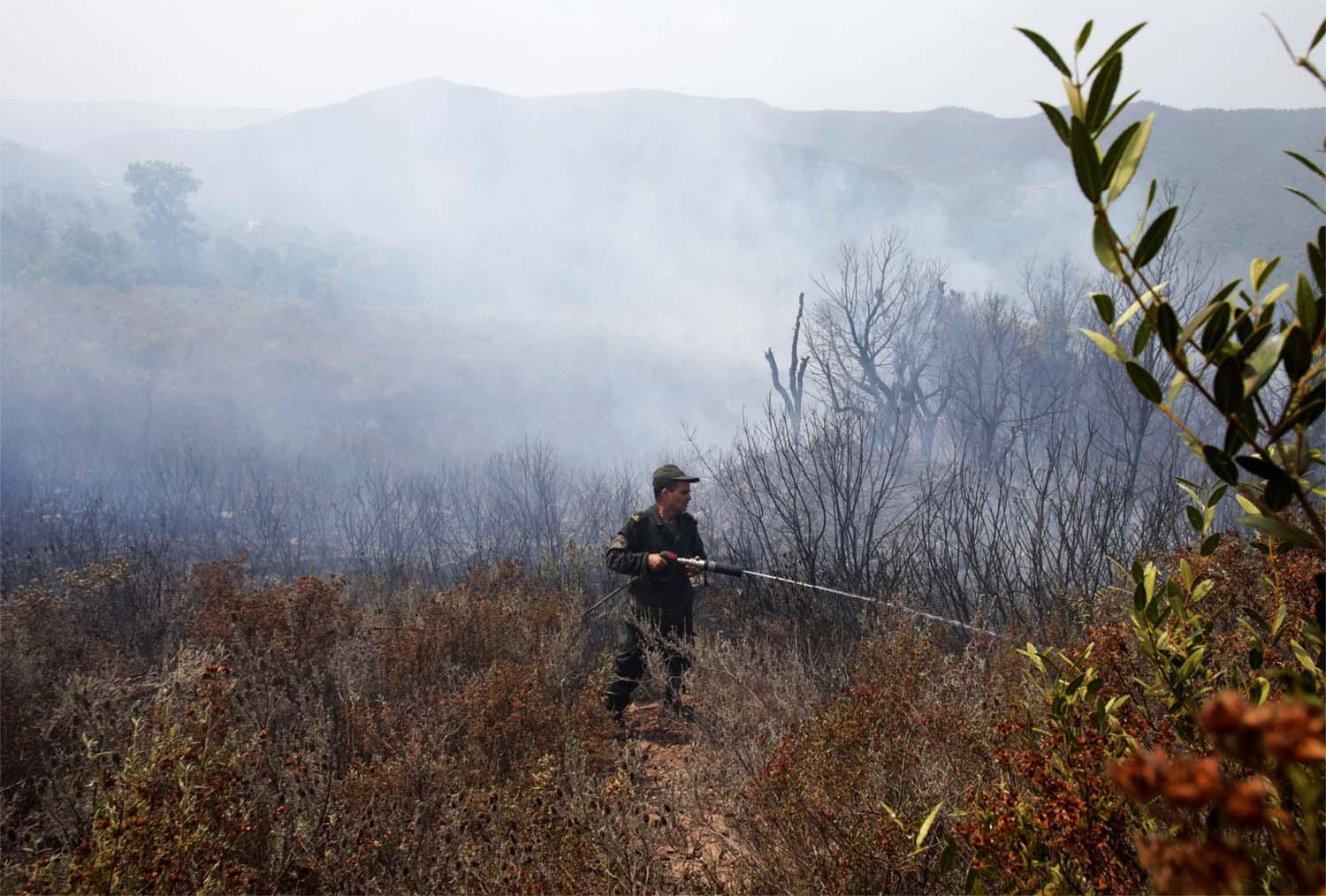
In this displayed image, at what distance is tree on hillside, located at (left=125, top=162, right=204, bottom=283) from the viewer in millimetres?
46844

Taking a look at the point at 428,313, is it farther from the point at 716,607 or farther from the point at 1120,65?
the point at 1120,65

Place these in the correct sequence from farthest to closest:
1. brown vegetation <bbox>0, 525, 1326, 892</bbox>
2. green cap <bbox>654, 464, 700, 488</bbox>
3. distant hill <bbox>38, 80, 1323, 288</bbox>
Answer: distant hill <bbox>38, 80, 1323, 288</bbox> < green cap <bbox>654, 464, 700, 488</bbox> < brown vegetation <bbox>0, 525, 1326, 892</bbox>

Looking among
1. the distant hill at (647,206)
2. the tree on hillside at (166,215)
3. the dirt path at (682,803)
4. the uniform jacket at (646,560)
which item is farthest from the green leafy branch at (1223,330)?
the tree on hillside at (166,215)

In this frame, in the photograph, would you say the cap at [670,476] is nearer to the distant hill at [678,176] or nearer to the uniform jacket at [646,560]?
the uniform jacket at [646,560]

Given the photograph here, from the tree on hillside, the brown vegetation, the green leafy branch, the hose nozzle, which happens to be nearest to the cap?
the hose nozzle

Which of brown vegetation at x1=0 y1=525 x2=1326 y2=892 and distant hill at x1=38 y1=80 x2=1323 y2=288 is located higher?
distant hill at x1=38 y1=80 x2=1323 y2=288

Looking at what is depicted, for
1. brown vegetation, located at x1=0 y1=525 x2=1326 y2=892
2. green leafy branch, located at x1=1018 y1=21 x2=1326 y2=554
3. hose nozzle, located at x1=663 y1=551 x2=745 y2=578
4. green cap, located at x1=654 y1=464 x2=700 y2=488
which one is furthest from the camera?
green cap, located at x1=654 y1=464 x2=700 y2=488

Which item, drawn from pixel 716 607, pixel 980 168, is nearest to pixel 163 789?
pixel 716 607

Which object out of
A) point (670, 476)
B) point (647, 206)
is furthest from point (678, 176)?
point (670, 476)

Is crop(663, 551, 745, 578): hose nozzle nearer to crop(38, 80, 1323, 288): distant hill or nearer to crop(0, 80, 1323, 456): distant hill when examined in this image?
crop(0, 80, 1323, 456): distant hill

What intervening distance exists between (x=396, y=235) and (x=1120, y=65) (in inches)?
3585

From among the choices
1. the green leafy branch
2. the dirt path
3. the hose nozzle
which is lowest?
the dirt path

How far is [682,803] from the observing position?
11.8 feet

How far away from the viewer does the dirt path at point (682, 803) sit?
9.27 ft
